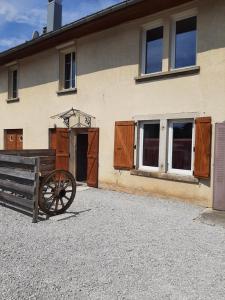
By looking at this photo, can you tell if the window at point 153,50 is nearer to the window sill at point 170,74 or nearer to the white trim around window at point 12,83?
the window sill at point 170,74

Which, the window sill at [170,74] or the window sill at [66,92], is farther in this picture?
the window sill at [66,92]

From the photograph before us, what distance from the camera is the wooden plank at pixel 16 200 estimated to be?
6.98 m

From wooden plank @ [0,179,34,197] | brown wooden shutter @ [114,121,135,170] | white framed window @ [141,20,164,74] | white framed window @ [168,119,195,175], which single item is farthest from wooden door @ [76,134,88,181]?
wooden plank @ [0,179,34,197]

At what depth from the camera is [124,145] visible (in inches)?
406

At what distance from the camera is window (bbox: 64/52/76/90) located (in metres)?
12.9

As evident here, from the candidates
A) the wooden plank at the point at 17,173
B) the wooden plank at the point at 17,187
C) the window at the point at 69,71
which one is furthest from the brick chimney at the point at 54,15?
the wooden plank at the point at 17,187

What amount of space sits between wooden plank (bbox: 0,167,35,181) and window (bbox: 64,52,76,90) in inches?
234

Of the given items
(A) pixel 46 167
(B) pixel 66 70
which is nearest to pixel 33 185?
(A) pixel 46 167

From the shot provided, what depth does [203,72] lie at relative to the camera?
8555 mm

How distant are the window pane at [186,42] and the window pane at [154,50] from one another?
544mm

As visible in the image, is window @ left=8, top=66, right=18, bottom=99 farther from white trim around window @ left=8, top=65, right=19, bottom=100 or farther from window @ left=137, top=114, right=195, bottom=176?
window @ left=137, top=114, right=195, bottom=176

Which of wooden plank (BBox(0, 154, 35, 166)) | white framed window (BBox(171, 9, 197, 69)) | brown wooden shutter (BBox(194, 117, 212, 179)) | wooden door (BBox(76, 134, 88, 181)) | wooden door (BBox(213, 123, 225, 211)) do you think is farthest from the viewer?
wooden door (BBox(76, 134, 88, 181))

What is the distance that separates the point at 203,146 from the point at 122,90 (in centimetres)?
342

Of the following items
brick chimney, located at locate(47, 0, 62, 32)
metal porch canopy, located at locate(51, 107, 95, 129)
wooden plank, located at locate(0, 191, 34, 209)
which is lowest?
wooden plank, located at locate(0, 191, 34, 209)
